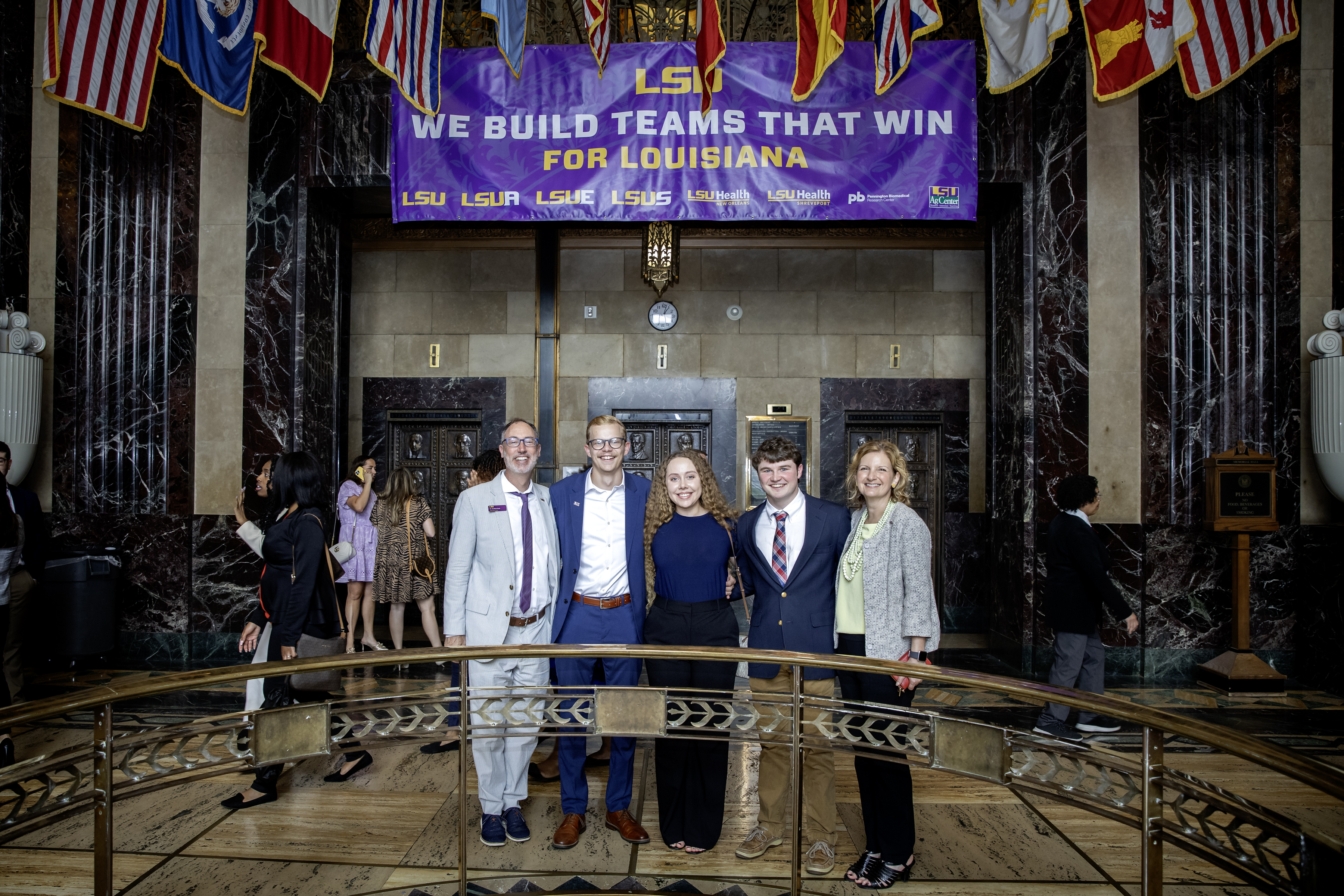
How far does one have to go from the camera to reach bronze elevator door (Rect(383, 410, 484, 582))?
860 cm

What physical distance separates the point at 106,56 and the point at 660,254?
5.07 metres

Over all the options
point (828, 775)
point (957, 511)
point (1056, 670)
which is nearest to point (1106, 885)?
point (828, 775)

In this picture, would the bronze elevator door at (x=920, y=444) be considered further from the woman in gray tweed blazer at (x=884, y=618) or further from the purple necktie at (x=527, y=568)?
the purple necktie at (x=527, y=568)

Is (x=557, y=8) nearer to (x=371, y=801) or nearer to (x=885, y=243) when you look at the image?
(x=885, y=243)

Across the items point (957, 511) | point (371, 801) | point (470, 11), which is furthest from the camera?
point (957, 511)

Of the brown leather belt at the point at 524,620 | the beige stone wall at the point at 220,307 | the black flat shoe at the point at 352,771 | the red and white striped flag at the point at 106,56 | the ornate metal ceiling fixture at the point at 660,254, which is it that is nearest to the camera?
the brown leather belt at the point at 524,620

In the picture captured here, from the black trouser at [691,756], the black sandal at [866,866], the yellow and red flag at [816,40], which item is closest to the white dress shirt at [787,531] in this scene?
the black trouser at [691,756]

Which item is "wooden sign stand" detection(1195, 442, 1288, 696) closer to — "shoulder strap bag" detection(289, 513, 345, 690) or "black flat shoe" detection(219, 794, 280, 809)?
"shoulder strap bag" detection(289, 513, 345, 690)

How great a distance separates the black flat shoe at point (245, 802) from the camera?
11.9 feet

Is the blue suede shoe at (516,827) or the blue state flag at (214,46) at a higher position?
the blue state flag at (214,46)

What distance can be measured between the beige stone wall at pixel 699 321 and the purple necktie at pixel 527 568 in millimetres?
5090

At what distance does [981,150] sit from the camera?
6473mm

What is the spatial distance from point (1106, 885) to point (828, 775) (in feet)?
3.92

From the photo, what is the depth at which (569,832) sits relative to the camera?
318 cm
